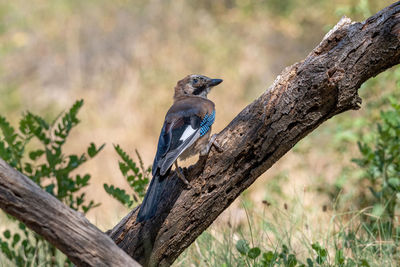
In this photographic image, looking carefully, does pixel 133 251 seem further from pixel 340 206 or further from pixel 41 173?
pixel 340 206

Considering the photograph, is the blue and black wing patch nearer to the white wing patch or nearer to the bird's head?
the white wing patch

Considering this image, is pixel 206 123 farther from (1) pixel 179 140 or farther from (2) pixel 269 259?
(2) pixel 269 259

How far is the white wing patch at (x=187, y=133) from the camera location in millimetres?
3328

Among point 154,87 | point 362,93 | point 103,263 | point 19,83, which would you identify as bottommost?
point 103,263

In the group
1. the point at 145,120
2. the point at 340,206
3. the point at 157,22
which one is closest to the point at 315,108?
the point at 340,206

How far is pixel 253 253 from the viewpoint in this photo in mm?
3285

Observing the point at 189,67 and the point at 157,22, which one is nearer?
the point at 189,67

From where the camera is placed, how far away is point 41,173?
4168mm

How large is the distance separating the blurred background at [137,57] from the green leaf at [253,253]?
374cm

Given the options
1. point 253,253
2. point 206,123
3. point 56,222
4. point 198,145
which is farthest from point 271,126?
point 56,222

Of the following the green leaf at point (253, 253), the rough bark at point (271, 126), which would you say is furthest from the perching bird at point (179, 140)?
the green leaf at point (253, 253)

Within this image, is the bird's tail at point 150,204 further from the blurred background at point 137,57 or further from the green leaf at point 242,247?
the blurred background at point 137,57

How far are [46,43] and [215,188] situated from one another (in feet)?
28.5

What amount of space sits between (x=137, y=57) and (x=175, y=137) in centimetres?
646
